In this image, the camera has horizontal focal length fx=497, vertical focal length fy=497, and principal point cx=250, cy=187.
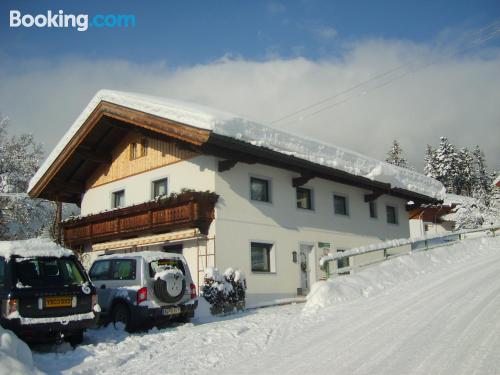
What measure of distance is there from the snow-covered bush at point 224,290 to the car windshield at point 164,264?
2.86m

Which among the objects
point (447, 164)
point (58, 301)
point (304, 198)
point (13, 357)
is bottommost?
point (13, 357)

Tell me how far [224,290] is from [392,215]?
13.6m

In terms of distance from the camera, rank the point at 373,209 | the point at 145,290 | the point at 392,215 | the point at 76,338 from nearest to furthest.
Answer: the point at 76,338
the point at 145,290
the point at 373,209
the point at 392,215

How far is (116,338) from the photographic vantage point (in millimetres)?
10148

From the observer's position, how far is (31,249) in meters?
9.25

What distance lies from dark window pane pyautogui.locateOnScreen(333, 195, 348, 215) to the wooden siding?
24.4ft

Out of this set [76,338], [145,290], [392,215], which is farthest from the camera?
[392,215]

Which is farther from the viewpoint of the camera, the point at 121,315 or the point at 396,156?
the point at 396,156

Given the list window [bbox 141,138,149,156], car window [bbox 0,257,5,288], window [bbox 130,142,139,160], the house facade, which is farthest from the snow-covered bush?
window [bbox 130,142,139,160]

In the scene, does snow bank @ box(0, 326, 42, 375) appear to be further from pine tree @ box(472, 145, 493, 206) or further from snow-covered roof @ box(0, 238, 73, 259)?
pine tree @ box(472, 145, 493, 206)

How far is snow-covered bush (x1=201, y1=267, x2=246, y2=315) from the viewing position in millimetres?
14734

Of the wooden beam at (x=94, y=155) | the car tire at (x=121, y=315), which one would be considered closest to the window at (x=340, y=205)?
the wooden beam at (x=94, y=155)

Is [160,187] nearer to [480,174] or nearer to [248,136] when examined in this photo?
[248,136]

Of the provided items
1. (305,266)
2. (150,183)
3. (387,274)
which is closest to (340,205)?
(305,266)
